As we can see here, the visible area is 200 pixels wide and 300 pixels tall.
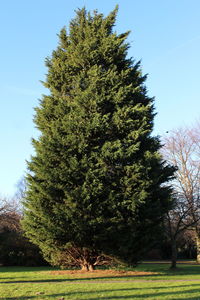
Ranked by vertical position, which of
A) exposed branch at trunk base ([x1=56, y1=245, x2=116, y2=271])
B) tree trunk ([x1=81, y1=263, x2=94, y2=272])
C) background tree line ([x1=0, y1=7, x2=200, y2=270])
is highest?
background tree line ([x1=0, y1=7, x2=200, y2=270])

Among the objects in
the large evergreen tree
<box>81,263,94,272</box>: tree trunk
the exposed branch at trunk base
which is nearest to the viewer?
the large evergreen tree

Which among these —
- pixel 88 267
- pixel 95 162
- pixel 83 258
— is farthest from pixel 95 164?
pixel 88 267

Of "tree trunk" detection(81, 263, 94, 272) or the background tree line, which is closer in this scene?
the background tree line

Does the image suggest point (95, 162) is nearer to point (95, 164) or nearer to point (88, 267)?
point (95, 164)

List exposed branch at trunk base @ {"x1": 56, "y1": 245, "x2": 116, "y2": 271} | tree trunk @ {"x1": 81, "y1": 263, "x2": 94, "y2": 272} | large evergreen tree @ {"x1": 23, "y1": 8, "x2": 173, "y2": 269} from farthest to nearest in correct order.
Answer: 1. tree trunk @ {"x1": 81, "y1": 263, "x2": 94, "y2": 272}
2. exposed branch at trunk base @ {"x1": 56, "y1": 245, "x2": 116, "y2": 271}
3. large evergreen tree @ {"x1": 23, "y1": 8, "x2": 173, "y2": 269}

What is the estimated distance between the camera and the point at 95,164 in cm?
1582

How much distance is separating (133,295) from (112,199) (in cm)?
705

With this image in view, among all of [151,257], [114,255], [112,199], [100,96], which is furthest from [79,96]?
[151,257]

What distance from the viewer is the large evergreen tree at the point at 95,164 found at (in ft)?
49.7

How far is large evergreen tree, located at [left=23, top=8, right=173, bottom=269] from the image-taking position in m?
15.2

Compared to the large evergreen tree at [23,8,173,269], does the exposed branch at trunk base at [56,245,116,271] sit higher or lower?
lower

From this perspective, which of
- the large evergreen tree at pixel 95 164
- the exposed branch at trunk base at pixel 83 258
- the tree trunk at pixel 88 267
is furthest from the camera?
the tree trunk at pixel 88 267

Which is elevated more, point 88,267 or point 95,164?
point 95,164

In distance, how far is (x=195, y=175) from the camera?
104ft
